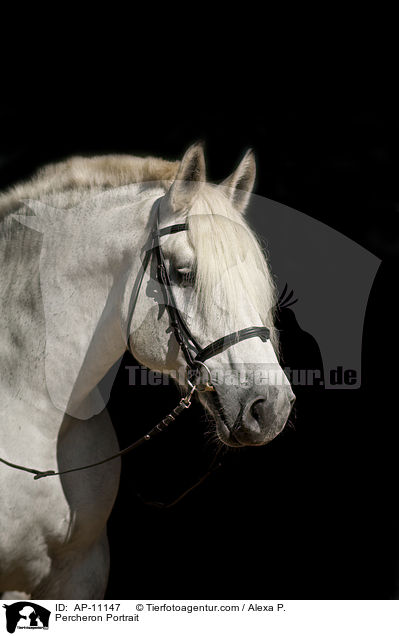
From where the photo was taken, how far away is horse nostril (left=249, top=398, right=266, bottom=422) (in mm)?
1640

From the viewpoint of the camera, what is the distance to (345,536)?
125 inches

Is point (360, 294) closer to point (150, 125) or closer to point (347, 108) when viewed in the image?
point (347, 108)

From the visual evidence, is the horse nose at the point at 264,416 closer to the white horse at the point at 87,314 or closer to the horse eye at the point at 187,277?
the white horse at the point at 87,314

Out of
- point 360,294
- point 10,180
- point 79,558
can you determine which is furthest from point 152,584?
point 10,180

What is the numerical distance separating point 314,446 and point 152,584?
4.22ft

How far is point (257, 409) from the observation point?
165 centimetres

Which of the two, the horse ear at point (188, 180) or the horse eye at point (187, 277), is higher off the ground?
the horse ear at point (188, 180)

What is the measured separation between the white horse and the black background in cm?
122

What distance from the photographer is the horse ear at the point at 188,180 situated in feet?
5.55

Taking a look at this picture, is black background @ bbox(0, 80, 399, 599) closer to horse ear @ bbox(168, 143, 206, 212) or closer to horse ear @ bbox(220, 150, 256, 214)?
horse ear @ bbox(220, 150, 256, 214)

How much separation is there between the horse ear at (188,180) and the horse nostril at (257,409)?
2.15 feet
